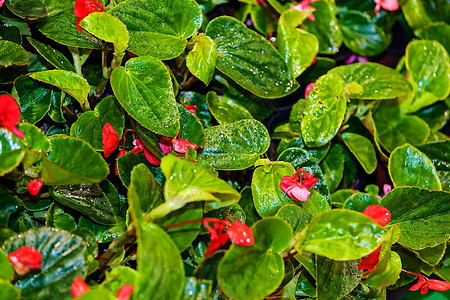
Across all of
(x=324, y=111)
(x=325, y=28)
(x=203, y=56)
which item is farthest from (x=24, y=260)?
(x=325, y=28)

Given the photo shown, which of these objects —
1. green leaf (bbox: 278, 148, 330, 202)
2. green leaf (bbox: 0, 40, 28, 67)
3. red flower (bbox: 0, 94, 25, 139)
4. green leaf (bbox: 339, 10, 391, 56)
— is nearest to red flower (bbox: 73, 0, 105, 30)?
green leaf (bbox: 0, 40, 28, 67)

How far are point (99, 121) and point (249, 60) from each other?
0.99 feet

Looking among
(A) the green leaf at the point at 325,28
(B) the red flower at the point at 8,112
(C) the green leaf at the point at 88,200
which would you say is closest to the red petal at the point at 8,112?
(B) the red flower at the point at 8,112

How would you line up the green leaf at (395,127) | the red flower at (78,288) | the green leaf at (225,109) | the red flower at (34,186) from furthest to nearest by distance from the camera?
the green leaf at (395,127), the green leaf at (225,109), the red flower at (34,186), the red flower at (78,288)

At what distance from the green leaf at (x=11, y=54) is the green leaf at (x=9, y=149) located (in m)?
0.19

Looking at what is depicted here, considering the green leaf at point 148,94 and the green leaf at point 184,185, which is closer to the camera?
the green leaf at point 184,185

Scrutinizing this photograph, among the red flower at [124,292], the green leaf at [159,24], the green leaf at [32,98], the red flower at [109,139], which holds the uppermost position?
the green leaf at [159,24]

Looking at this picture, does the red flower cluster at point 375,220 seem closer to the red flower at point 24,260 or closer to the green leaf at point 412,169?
the green leaf at point 412,169

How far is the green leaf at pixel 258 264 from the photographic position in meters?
0.58

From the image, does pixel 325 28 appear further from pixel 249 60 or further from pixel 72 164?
pixel 72 164

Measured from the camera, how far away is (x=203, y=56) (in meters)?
0.83

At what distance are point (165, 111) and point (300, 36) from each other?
390 mm

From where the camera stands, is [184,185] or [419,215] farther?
[419,215]

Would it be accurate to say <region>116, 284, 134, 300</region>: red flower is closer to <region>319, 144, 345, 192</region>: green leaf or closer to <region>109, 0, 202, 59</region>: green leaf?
<region>109, 0, 202, 59</region>: green leaf
